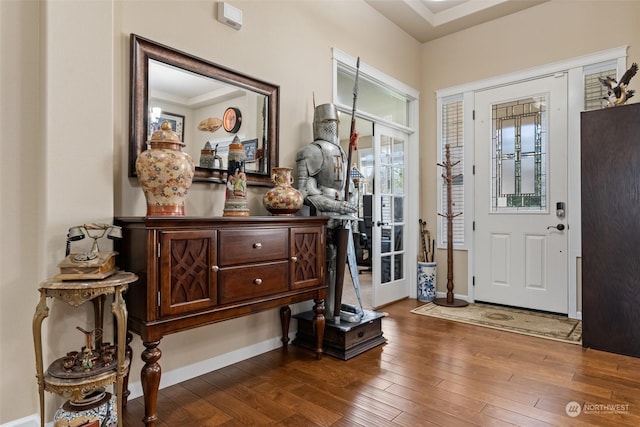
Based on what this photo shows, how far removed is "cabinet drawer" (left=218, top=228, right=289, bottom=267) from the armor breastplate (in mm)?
683

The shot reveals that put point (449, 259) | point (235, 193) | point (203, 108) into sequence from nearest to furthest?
1. point (235, 193)
2. point (203, 108)
3. point (449, 259)

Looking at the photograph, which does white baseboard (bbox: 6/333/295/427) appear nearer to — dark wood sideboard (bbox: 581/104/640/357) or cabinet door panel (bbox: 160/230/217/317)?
cabinet door panel (bbox: 160/230/217/317)

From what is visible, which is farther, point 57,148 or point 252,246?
point 252,246

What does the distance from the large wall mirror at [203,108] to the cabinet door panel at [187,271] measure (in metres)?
0.56

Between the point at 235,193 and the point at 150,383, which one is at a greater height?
the point at 235,193

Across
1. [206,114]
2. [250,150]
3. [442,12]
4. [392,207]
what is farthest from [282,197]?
[442,12]

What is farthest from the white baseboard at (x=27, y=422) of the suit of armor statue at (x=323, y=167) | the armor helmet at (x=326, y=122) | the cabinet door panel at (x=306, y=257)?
the armor helmet at (x=326, y=122)

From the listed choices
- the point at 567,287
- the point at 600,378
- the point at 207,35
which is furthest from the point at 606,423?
the point at 207,35

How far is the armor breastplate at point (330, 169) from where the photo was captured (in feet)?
9.09

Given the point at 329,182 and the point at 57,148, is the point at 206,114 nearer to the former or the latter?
the point at 57,148

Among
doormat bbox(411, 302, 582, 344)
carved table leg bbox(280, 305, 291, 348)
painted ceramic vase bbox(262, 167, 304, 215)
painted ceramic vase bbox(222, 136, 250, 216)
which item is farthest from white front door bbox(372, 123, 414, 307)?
painted ceramic vase bbox(222, 136, 250, 216)

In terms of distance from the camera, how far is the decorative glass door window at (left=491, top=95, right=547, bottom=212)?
378 cm

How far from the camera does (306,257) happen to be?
241 cm
